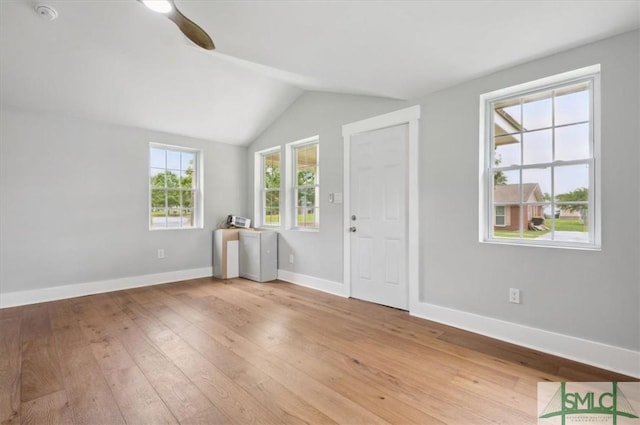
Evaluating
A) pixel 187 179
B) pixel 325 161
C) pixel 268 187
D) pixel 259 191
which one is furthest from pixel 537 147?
pixel 187 179

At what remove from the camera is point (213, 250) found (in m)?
5.21

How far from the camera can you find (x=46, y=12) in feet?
8.27

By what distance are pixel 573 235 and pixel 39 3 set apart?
462cm

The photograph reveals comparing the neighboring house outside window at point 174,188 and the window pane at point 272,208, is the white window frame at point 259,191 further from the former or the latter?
the neighboring house outside window at point 174,188

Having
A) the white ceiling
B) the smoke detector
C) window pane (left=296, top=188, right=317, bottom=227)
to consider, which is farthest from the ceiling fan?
window pane (left=296, top=188, right=317, bottom=227)

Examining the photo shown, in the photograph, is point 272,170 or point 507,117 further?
point 272,170

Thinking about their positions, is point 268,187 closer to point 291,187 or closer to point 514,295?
point 291,187

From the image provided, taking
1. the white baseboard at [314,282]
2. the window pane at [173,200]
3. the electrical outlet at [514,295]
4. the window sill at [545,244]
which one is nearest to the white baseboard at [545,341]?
the electrical outlet at [514,295]

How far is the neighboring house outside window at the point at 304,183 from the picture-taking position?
14.9 feet

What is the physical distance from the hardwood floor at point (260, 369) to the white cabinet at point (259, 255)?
133 centimetres

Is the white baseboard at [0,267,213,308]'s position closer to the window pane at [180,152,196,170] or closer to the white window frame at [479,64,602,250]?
the window pane at [180,152,196,170]

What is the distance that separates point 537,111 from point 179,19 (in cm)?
279

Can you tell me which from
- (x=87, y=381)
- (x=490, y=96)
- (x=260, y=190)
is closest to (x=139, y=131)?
(x=260, y=190)

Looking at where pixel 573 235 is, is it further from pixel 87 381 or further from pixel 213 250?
pixel 213 250
